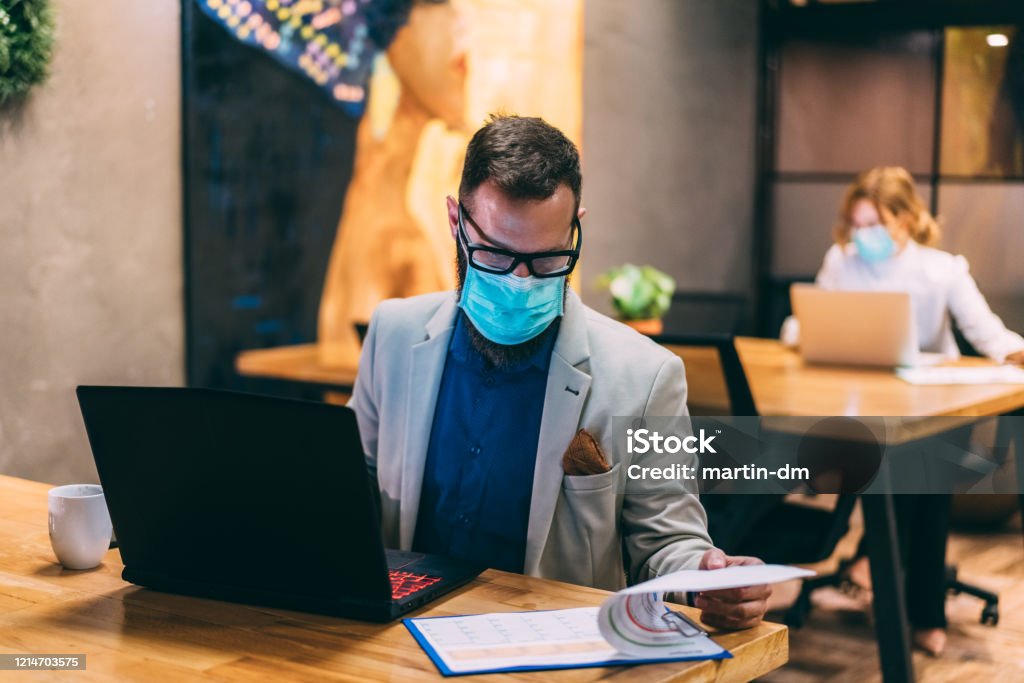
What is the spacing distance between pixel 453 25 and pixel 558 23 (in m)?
1.01

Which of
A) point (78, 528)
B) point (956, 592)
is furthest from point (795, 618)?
point (78, 528)

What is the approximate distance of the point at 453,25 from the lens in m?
4.78

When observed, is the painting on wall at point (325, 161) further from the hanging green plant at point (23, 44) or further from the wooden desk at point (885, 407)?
the wooden desk at point (885, 407)

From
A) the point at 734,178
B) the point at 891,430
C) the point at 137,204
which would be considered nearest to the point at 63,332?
the point at 137,204

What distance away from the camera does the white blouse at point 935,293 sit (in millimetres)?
4105

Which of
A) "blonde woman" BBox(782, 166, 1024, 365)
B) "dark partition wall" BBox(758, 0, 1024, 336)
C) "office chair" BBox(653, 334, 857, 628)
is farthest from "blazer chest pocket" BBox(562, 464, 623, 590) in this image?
"dark partition wall" BBox(758, 0, 1024, 336)

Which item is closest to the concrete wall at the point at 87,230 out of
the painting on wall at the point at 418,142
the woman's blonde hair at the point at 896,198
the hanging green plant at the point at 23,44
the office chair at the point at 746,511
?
the hanging green plant at the point at 23,44

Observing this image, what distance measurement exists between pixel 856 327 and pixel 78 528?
9.36 feet

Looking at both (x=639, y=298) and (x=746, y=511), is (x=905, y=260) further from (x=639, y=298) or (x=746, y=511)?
(x=746, y=511)

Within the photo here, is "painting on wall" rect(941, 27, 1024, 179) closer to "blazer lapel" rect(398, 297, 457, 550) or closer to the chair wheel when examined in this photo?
the chair wheel

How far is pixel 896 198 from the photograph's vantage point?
4.41 m

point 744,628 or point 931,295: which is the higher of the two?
point 931,295

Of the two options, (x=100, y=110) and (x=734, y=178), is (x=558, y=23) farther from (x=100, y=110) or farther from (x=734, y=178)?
(x=100, y=110)

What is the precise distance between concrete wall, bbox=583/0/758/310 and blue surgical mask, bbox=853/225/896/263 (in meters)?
1.77
